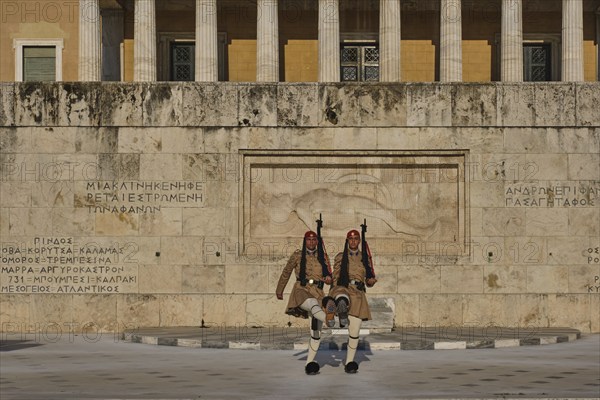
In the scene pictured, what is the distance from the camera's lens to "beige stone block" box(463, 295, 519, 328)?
34.6 metres

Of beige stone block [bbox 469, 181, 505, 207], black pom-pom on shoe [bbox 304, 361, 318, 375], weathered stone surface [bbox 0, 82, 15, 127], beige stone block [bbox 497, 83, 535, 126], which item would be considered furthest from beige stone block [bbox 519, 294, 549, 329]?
weathered stone surface [bbox 0, 82, 15, 127]

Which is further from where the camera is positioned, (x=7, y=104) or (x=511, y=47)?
(x=511, y=47)

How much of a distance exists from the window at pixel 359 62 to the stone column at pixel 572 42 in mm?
7823

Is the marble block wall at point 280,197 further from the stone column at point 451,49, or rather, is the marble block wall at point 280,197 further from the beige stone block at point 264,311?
the stone column at point 451,49

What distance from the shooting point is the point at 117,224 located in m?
34.9

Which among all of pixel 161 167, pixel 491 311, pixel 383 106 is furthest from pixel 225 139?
pixel 491 311

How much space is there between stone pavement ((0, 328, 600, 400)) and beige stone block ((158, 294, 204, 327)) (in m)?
4.53

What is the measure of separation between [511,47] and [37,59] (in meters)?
19.8

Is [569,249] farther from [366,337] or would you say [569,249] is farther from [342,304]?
[342,304]

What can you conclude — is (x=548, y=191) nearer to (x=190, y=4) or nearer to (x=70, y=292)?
(x=70, y=292)

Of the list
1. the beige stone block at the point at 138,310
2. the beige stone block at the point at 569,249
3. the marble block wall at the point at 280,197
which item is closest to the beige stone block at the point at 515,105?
the marble block wall at the point at 280,197

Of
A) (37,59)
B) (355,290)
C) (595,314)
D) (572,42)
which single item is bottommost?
(595,314)

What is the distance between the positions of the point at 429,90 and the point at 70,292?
1102cm

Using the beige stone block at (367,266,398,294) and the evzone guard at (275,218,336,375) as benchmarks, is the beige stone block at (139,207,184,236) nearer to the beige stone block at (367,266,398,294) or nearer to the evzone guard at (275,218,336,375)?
the beige stone block at (367,266,398,294)
